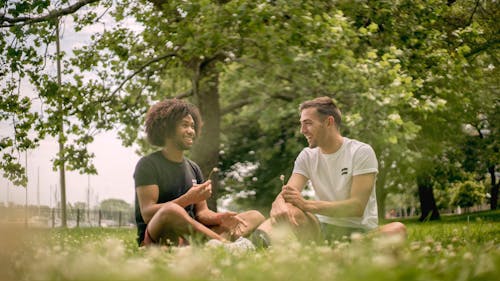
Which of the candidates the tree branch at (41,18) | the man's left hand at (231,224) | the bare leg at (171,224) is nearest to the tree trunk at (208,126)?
the tree branch at (41,18)

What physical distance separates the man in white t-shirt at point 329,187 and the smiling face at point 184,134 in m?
1.24

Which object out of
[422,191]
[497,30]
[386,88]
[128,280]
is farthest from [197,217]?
[422,191]

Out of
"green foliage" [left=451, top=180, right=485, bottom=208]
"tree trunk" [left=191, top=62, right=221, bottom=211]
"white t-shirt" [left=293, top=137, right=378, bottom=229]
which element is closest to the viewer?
"white t-shirt" [left=293, top=137, right=378, bottom=229]

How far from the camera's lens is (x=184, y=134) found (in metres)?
5.92

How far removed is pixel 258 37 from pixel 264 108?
646cm

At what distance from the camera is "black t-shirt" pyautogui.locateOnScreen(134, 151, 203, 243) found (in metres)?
5.53

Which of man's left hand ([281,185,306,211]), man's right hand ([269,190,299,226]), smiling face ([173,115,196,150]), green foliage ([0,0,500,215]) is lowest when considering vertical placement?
man's right hand ([269,190,299,226])

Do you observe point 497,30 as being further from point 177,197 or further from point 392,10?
point 177,197

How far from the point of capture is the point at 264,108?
17516mm

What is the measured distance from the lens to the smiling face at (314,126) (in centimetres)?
579

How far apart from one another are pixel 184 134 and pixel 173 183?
22.8 inches

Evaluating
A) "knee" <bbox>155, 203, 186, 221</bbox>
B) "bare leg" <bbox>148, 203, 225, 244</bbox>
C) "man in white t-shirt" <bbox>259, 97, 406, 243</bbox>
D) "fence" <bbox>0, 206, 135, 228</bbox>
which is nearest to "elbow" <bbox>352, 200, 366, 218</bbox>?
"man in white t-shirt" <bbox>259, 97, 406, 243</bbox>

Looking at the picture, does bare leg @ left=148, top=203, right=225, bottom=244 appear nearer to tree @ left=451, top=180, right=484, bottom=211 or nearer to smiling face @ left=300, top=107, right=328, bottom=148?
smiling face @ left=300, top=107, right=328, bottom=148

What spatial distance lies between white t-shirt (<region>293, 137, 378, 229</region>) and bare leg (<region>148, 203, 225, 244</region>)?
1.43 m
